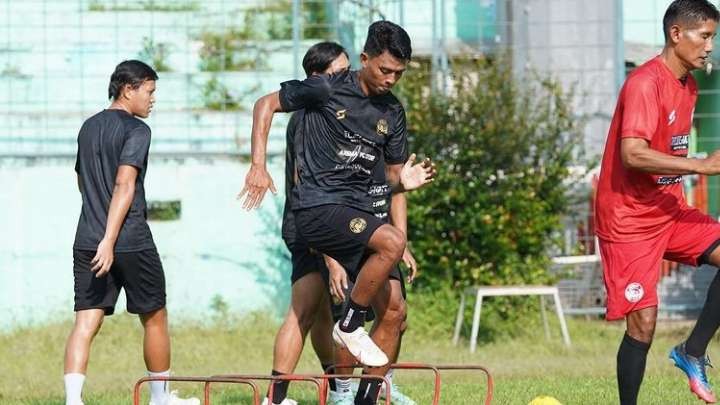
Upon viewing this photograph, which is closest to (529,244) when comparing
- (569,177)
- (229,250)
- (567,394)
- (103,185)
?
(569,177)

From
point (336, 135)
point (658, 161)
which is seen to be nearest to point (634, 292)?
point (658, 161)

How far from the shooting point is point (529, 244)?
13.2 m

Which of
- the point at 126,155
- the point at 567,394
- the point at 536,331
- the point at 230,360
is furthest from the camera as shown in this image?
the point at 536,331

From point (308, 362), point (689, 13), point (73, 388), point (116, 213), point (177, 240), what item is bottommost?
point (308, 362)

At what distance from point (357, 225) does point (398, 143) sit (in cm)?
77

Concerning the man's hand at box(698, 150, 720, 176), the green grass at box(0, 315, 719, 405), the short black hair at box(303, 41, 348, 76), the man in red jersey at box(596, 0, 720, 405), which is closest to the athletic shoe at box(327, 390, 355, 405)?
the green grass at box(0, 315, 719, 405)

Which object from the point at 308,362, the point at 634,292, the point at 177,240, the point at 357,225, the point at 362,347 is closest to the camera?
the point at 362,347

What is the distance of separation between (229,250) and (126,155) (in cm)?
563

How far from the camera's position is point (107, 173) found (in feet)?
27.7

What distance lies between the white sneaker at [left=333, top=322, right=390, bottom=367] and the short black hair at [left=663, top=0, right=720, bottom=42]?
2.31 metres

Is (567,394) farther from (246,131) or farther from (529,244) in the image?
(246,131)

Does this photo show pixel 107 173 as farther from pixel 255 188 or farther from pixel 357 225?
pixel 357 225

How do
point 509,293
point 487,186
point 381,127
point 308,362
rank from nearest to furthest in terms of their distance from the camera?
point 381,127
point 308,362
point 509,293
point 487,186

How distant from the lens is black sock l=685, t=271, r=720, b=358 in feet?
25.9
